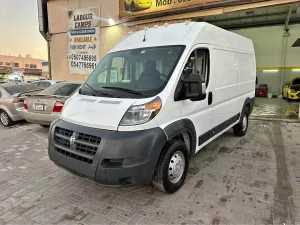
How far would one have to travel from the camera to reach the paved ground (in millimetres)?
2592

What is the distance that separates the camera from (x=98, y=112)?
106 inches

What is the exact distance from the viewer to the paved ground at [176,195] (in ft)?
8.50

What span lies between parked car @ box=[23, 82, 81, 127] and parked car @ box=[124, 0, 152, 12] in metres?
5.75

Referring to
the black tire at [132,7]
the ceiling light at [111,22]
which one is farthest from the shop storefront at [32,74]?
the black tire at [132,7]

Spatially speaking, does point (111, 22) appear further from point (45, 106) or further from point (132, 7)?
point (45, 106)

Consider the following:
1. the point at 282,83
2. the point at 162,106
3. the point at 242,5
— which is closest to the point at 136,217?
the point at 162,106

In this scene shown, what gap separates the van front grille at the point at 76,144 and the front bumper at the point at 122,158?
16 millimetres

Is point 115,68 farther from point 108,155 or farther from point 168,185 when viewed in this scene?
point 168,185

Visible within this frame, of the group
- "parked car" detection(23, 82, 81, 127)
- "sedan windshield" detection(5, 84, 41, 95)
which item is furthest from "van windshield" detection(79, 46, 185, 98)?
"sedan windshield" detection(5, 84, 41, 95)

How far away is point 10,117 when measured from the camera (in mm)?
7035

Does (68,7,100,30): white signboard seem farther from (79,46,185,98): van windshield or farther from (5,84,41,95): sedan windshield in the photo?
(79,46,185,98): van windshield

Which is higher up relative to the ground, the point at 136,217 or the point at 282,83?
the point at 282,83

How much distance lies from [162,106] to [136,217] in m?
1.34

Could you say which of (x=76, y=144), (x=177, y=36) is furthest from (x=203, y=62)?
(x=76, y=144)
